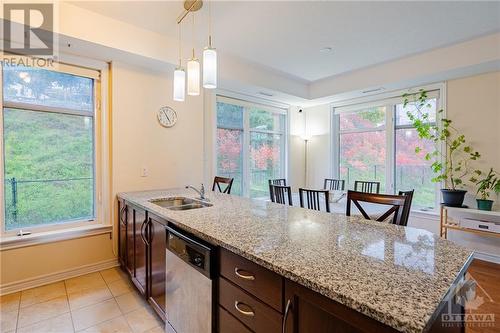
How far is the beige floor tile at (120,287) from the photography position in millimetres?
2453

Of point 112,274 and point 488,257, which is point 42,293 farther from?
point 488,257

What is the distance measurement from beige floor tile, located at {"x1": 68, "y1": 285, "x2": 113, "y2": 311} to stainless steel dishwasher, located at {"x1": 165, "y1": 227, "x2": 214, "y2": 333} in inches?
40.9

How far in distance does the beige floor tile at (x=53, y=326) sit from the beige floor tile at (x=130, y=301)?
377mm

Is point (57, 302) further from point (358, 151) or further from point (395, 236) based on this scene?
point (358, 151)

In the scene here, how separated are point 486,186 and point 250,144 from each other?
353cm

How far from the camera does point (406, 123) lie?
4.30m

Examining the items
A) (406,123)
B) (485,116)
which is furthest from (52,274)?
(485,116)

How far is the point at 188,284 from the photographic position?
4.78 ft

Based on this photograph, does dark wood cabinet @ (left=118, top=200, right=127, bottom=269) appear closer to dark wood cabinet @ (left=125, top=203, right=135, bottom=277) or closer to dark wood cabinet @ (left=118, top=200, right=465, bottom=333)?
dark wood cabinet @ (left=125, top=203, right=135, bottom=277)

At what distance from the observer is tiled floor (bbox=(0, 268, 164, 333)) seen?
1.93 m

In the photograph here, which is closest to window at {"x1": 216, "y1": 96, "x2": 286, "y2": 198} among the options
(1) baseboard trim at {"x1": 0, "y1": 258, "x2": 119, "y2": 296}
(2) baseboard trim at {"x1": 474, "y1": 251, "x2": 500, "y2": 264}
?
(1) baseboard trim at {"x1": 0, "y1": 258, "x2": 119, "y2": 296}

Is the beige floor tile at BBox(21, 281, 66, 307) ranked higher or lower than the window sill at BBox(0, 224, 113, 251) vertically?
lower

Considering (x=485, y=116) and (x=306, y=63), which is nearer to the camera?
(x=485, y=116)

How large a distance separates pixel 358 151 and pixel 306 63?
6.95 feet
